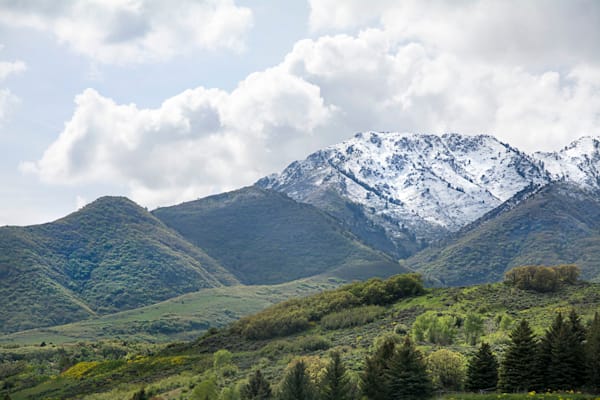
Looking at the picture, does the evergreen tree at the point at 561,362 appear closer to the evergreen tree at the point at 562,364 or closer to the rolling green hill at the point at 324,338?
the evergreen tree at the point at 562,364

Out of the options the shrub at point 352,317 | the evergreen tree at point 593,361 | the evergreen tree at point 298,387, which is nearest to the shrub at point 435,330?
the shrub at point 352,317

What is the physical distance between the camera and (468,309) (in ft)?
440

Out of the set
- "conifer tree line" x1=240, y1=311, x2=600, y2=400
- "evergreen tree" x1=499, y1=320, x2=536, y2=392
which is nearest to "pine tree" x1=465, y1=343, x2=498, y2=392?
"conifer tree line" x1=240, y1=311, x2=600, y2=400

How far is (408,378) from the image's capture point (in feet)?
223

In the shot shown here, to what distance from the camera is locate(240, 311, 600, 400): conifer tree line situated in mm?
66375

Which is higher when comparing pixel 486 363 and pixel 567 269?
pixel 567 269

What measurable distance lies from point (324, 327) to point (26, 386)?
227ft

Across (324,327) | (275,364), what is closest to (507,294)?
(324,327)

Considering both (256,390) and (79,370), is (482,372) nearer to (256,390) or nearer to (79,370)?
(256,390)

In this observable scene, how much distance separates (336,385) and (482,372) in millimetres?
16449

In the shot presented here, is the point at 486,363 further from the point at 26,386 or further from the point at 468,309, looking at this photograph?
the point at 26,386

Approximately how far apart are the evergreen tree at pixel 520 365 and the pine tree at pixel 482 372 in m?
1.89

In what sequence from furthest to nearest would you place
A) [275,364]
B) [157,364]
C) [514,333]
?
[157,364], [275,364], [514,333]

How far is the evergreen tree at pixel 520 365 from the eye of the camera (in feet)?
224
